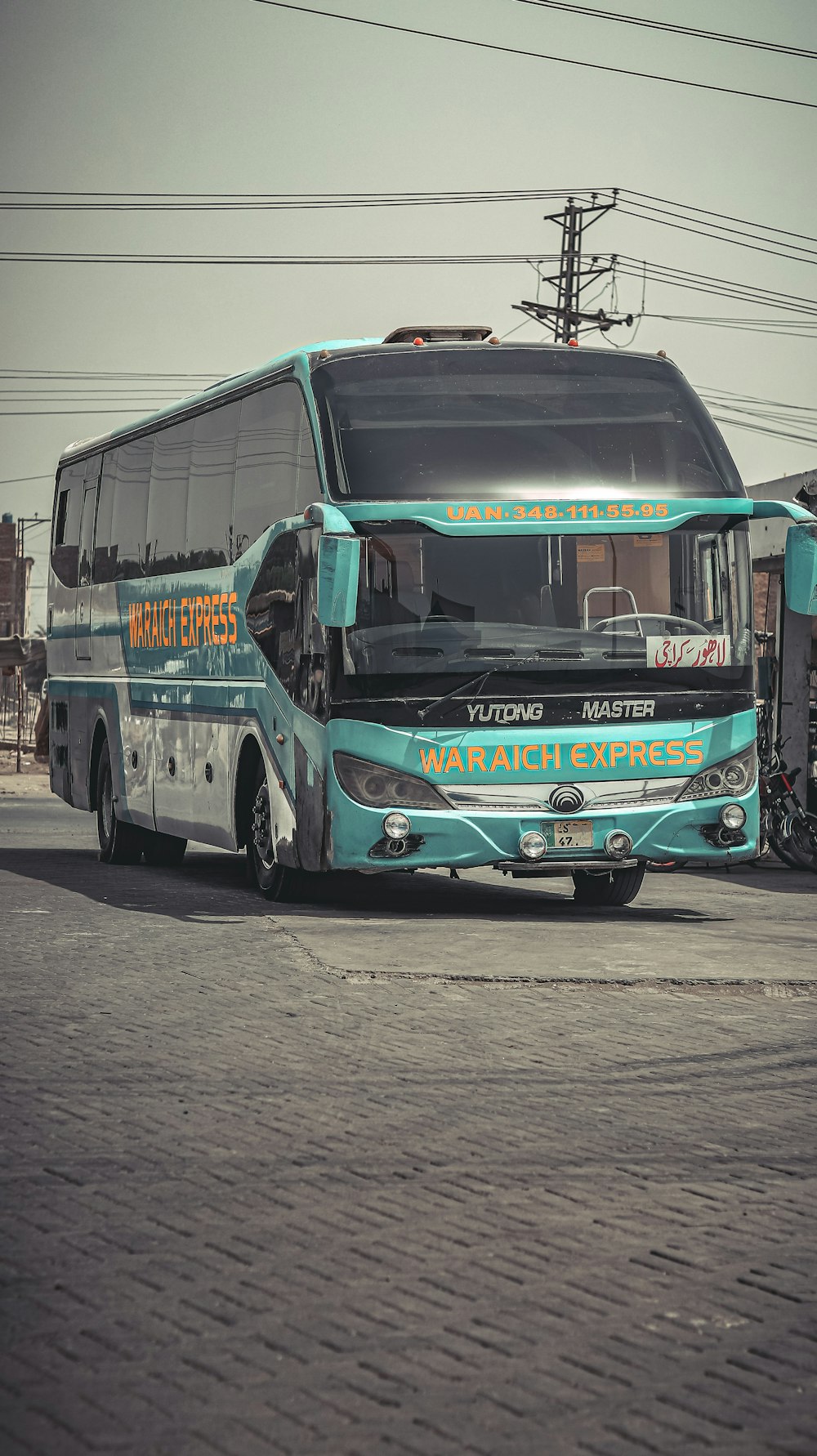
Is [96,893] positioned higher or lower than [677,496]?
lower

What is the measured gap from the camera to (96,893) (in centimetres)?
1541

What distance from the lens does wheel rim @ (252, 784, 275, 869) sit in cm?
1444

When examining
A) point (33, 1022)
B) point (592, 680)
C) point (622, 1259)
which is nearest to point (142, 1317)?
point (622, 1259)

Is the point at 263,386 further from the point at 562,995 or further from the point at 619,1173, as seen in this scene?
the point at 619,1173

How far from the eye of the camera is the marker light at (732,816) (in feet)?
44.4

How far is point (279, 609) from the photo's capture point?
14047 mm

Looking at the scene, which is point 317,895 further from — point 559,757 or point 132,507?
point 132,507

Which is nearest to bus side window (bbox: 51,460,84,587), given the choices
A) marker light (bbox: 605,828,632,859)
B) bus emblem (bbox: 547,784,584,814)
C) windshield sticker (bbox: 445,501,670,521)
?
windshield sticker (bbox: 445,501,670,521)

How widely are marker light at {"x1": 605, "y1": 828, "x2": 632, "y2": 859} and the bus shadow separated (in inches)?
28.5

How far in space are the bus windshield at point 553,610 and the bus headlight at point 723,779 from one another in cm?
52

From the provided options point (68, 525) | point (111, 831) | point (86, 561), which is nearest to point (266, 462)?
point (111, 831)

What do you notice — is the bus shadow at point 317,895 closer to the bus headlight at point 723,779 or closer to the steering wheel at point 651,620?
the bus headlight at point 723,779

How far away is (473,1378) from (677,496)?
974 centimetres

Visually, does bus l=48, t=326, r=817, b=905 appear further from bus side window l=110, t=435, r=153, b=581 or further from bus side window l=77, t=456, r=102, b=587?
bus side window l=77, t=456, r=102, b=587
